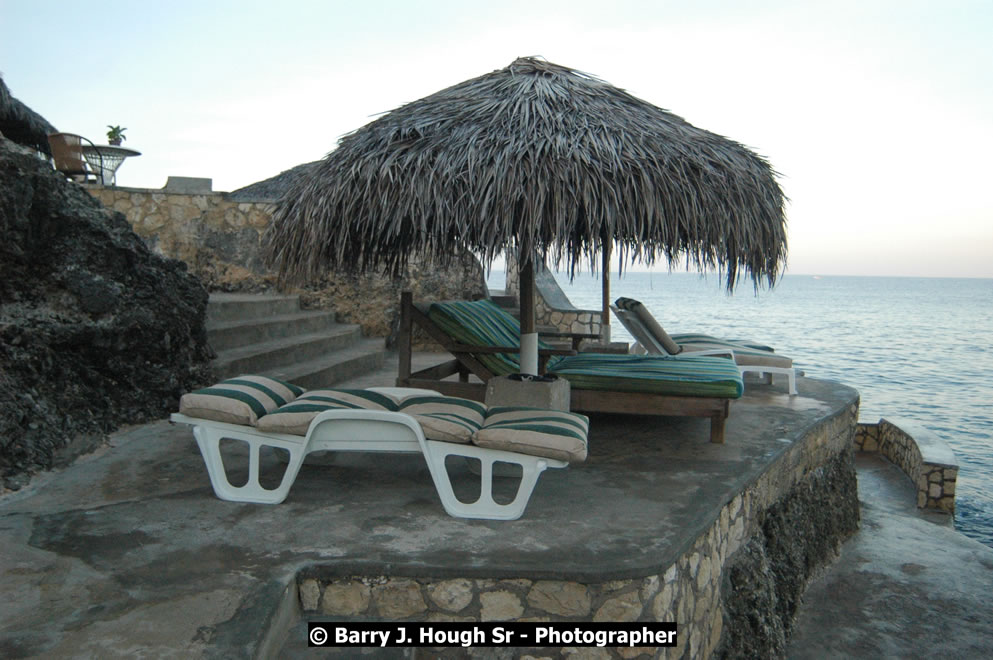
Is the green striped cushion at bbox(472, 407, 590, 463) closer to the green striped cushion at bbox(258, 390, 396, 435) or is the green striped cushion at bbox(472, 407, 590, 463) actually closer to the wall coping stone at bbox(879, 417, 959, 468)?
the green striped cushion at bbox(258, 390, 396, 435)

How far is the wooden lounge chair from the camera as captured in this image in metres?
4.23

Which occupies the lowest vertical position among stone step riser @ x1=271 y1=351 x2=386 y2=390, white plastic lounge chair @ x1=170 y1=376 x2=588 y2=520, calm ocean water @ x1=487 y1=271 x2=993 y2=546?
calm ocean water @ x1=487 y1=271 x2=993 y2=546

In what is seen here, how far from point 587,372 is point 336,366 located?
2.94 metres

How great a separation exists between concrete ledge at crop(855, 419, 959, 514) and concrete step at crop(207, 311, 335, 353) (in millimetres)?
6638

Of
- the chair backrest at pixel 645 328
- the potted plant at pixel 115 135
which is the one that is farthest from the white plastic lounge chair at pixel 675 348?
the potted plant at pixel 115 135

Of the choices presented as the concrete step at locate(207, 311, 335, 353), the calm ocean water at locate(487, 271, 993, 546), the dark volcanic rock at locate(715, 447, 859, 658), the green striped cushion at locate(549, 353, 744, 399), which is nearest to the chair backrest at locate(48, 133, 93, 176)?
the concrete step at locate(207, 311, 335, 353)

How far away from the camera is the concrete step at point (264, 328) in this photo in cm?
587

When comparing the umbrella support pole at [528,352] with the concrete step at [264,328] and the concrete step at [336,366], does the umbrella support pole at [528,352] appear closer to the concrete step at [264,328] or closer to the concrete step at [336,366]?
the concrete step at [336,366]

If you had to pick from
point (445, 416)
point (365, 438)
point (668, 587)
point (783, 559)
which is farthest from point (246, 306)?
point (668, 587)

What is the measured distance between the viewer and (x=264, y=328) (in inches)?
257

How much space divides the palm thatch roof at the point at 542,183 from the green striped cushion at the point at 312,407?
0.82 meters

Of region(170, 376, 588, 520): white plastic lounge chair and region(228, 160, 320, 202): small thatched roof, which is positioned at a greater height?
region(228, 160, 320, 202): small thatched roof

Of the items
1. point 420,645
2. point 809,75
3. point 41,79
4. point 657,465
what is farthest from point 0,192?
point 809,75

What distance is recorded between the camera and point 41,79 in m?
11.0
